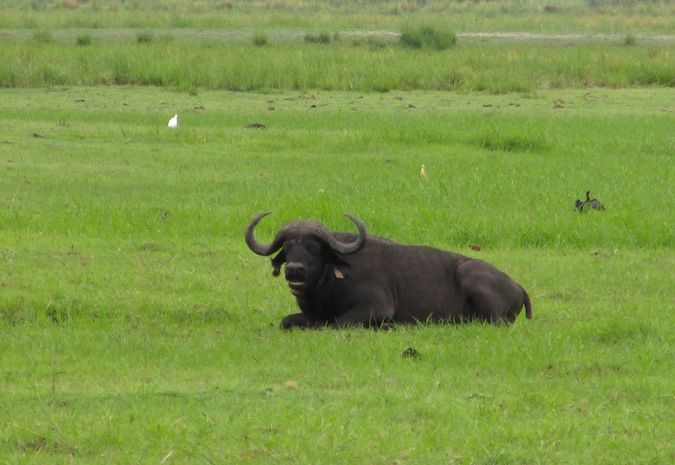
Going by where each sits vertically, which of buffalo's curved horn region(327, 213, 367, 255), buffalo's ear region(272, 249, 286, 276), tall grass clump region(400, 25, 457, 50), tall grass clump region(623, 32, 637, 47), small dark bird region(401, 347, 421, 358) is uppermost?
buffalo's curved horn region(327, 213, 367, 255)

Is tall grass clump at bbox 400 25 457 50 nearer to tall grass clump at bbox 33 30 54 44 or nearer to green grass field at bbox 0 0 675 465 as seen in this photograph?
green grass field at bbox 0 0 675 465

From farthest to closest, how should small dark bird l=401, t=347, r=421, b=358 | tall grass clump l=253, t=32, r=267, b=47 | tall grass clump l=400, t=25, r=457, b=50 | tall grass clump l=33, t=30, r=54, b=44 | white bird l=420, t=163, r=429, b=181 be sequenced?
tall grass clump l=253, t=32, r=267, b=47 → tall grass clump l=400, t=25, r=457, b=50 → tall grass clump l=33, t=30, r=54, b=44 → white bird l=420, t=163, r=429, b=181 → small dark bird l=401, t=347, r=421, b=358

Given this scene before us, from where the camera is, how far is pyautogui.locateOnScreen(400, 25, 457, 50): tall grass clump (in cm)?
3828

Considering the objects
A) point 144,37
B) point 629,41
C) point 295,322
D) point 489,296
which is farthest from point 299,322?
point 629,41

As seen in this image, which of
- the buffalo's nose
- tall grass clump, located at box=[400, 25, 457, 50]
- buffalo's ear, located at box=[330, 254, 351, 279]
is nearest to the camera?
the buffalo's nose

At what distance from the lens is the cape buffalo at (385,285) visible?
8.99 m

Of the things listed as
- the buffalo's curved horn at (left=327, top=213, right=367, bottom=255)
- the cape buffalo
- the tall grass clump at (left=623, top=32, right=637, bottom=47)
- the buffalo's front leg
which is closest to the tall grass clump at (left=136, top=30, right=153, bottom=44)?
the tall grass clump at (left=623, top=32, right=637, bottom=47)

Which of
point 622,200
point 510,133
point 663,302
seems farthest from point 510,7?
point 663,302

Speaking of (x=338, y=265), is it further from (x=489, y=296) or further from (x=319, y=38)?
(x=319, y=38)

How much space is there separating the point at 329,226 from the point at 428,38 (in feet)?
86.1

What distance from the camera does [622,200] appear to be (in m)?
14.6

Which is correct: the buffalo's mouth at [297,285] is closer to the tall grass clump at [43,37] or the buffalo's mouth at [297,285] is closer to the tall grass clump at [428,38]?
the tall grass clump at [428,38]

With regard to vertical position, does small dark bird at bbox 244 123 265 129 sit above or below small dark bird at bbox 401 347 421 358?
below

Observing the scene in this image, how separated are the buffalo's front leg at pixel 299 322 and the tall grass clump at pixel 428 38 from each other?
95.5 ft
